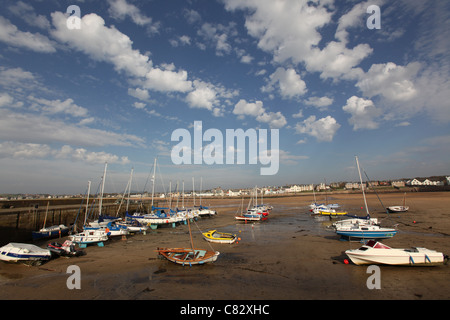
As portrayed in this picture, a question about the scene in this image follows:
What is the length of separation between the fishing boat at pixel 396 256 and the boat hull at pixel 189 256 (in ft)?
37.8

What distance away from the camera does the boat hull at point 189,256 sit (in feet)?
60.3

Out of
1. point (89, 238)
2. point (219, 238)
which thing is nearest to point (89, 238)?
point (89, 238)

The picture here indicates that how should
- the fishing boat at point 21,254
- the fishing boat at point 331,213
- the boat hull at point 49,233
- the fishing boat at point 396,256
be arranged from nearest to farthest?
1. the fishing boat at point 396,256
2. the fishing boat at point 21,254
3. the boat hull at point 49,233
4. the fishing boat at point 331,213

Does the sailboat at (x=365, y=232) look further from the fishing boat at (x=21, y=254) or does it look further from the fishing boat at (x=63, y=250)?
the fishing boat at (x=21, y=254)

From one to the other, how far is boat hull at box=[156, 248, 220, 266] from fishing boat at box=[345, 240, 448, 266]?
1154cm

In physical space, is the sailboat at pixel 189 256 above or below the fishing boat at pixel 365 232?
below

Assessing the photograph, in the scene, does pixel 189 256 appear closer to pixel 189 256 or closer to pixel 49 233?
pixel 189 256

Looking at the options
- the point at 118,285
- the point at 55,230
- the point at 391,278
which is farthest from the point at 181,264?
the point at 55,230

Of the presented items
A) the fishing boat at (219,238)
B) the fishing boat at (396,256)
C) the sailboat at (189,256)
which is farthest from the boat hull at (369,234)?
the sailboat at (189,256)

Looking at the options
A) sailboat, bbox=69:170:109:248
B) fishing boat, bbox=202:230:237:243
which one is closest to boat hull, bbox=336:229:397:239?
fishing boat, bbox=202:230:237:243

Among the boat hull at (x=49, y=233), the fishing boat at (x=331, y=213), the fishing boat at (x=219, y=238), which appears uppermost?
the fishing boat at (x=331, y=213)

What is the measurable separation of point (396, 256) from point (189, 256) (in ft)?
54.3

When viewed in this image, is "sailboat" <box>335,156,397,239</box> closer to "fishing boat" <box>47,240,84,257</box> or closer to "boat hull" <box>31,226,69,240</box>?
"fishing boat" <box>47,240,84,257</box>

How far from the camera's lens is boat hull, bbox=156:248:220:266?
18391 millimetres
